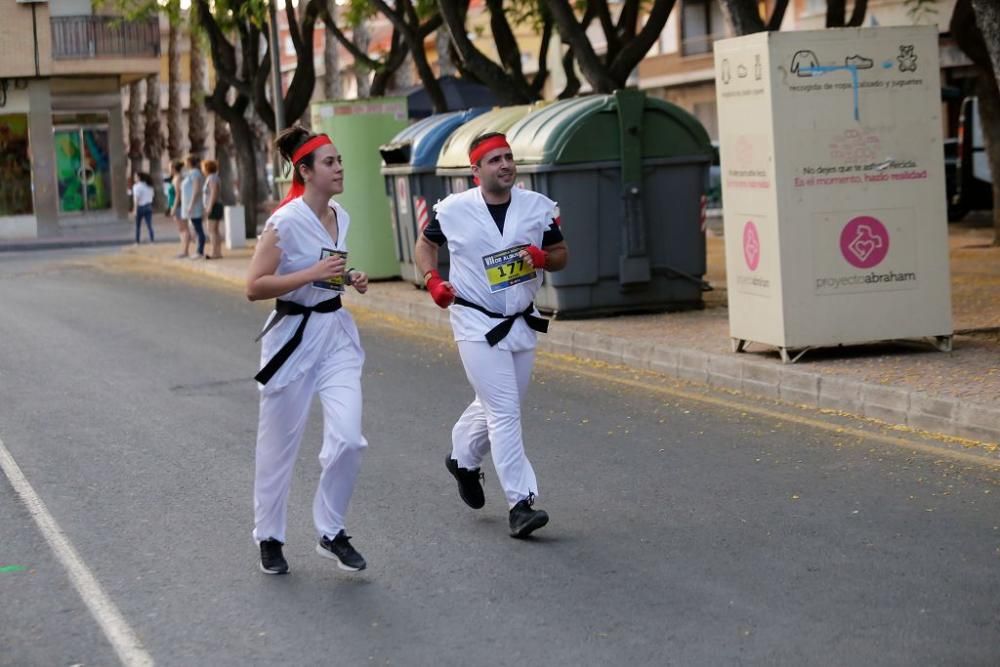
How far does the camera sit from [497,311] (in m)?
7.70

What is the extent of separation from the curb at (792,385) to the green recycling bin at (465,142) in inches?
142

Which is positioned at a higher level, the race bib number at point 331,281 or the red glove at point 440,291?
the race bib number at point 331,281

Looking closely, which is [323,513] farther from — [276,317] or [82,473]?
[82,473]

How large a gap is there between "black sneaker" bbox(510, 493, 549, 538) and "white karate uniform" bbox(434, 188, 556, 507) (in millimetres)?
53

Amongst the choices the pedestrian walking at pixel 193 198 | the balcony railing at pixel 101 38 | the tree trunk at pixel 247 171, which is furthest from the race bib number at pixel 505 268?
the balcony railing at pixel 101 38

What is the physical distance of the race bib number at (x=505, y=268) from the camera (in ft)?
25.1

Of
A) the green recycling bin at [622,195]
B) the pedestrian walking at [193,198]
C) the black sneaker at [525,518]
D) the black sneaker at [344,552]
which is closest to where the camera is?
the black sneaker at [344,552]

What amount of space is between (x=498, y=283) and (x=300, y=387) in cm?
116

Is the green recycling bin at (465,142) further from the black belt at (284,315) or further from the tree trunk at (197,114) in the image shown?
the tree trunk at (197,114)

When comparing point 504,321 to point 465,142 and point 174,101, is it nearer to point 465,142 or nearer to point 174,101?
point 465,142

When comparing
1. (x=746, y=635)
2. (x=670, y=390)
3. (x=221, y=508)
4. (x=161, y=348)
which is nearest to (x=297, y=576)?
(x=221, y=508)

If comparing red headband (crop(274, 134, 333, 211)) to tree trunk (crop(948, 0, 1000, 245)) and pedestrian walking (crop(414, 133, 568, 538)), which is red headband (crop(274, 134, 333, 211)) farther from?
tree trunk (crop(948, 0, 1000, 245))

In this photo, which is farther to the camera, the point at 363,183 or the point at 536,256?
the point at 363,183

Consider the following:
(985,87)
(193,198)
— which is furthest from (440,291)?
(193,198)
